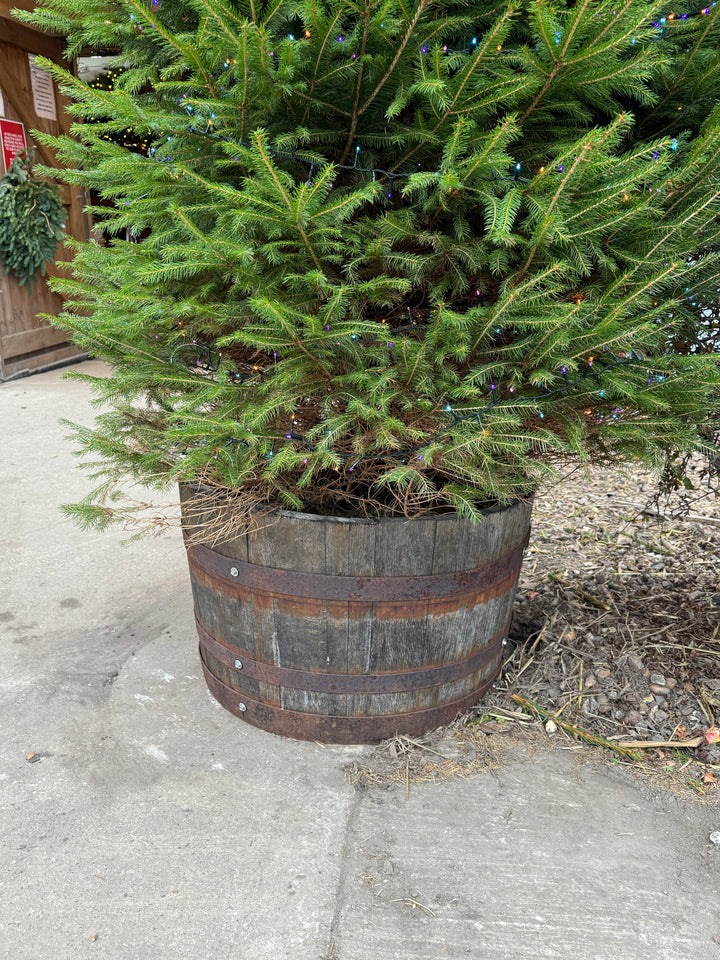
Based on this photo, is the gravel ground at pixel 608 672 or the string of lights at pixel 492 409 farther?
the gravel ground at pixel 608 672

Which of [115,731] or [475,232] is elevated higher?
[475,232]

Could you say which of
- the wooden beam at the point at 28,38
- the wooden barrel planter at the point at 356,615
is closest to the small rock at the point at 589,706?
the wooden barrel planter at the point at 356,615

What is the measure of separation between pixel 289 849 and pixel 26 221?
6.76 meters

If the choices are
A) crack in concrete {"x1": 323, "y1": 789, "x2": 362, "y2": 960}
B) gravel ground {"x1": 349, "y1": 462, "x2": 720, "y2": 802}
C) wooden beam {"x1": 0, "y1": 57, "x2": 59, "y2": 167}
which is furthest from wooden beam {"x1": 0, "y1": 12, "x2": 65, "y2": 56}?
crack in concrete {"x1": 323, "y1": 789, "x2": 362, "y2": 960}

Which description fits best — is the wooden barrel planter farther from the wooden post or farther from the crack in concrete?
the wooden post

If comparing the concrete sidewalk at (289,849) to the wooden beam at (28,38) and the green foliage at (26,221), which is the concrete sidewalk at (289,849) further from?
the wooden beam at (28,38)

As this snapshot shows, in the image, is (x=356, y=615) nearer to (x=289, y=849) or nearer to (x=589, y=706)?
(x=289, y=849)

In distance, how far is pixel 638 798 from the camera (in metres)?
2.13

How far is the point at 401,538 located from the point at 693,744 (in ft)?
4.06

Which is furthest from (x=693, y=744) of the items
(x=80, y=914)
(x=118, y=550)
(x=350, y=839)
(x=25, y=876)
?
(x=118, y=550)

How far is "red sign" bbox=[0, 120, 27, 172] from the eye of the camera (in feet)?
22.1

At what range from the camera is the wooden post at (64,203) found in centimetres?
671

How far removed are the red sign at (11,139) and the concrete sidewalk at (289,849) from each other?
6.02 meters

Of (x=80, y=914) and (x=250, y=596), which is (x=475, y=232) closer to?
(x=250, y=596)
